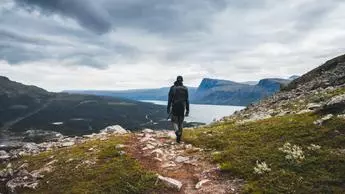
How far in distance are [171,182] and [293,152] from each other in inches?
232

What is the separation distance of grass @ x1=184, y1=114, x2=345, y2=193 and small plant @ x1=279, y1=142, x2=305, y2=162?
21 cm

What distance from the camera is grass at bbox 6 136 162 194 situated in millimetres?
16688

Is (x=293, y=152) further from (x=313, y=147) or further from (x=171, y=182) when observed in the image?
(x=171, y=182)

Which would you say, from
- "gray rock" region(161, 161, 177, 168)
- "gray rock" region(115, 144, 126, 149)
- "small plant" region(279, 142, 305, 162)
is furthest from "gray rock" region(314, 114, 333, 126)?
"gray rock" region(115, 144, 126, 149)

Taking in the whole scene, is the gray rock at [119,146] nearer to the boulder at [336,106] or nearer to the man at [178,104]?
the man at [178,104]

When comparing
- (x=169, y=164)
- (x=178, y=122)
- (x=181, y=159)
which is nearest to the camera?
(x=169, y=164)

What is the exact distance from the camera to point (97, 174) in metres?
18.4

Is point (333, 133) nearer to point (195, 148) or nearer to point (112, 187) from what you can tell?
point (195, 148)

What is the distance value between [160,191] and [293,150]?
6630 mm

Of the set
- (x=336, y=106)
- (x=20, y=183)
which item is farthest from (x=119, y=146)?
(x=336, y=106)

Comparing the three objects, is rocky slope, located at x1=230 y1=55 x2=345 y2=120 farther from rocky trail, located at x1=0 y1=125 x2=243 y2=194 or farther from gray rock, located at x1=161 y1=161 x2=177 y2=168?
gray rock, located at x1=161 y1=161 x2=177 y2=168

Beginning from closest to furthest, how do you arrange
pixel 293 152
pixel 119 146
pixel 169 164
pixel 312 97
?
1. pixel 293 152
2. pixel 169 164
3. pixel 119 146
4. pixel 312 97

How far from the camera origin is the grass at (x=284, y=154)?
14.8 meters

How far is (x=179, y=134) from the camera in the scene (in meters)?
24.1
